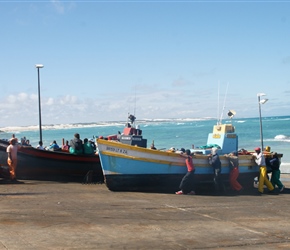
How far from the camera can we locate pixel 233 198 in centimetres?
1448

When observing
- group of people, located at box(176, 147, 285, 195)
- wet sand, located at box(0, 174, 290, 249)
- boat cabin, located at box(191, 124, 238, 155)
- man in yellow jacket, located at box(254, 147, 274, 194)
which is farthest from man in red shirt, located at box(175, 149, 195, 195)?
man in yellow jacket, located at box(254, 147, 274, 194)

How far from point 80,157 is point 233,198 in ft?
18.6

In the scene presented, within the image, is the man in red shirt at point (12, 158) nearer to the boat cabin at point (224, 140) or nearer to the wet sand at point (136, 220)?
the wet sand at point (136, 220)

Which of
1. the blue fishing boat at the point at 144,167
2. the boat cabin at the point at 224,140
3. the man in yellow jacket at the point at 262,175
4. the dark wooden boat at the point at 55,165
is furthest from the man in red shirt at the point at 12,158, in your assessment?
the man in yellow jacket at the point at 262,175

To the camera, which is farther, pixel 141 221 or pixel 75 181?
pixel 75 181

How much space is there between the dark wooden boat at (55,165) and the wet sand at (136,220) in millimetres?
2329

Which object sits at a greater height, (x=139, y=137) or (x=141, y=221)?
(x=139, y=137)

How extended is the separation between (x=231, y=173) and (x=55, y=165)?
6.00m

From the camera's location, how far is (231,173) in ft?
52.7

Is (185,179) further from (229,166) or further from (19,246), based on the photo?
(19,246)

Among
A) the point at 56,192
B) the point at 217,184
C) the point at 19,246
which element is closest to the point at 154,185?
the point at 217,184

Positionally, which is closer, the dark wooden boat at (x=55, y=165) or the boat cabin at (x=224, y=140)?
the dark wooden boat at (x=55, y=165)

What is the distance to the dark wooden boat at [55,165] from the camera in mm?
17109

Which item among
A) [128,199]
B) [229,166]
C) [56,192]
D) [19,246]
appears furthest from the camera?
[229,166]
